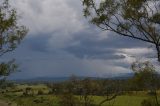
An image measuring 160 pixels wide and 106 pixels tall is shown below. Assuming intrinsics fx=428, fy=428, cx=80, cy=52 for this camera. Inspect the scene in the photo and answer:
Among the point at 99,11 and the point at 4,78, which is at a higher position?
the point at 99,11

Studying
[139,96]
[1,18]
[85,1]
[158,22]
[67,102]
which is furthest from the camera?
[139,96]

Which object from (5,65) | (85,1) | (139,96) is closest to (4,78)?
(5,65)

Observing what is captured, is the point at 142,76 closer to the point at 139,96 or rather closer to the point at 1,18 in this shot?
the point at 1,18

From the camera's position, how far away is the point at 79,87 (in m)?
91.1

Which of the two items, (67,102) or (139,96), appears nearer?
(67,102)

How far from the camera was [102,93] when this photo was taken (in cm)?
10219

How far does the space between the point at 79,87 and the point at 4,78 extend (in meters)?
52.3

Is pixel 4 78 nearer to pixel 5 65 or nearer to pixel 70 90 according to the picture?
pixel 5 65

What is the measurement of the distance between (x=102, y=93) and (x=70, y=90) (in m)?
18.0

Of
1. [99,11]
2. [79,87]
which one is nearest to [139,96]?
[79,87]

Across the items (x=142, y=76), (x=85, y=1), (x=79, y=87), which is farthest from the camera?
(x=79, y=87)

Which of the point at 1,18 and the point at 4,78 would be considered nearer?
the point at 1,18

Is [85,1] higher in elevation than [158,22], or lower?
higher

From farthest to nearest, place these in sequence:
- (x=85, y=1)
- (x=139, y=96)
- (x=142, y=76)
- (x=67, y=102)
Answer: (x=139, y=96) < (x=67, y=102) < (x=142, y=76) < (x=85, y=1)
